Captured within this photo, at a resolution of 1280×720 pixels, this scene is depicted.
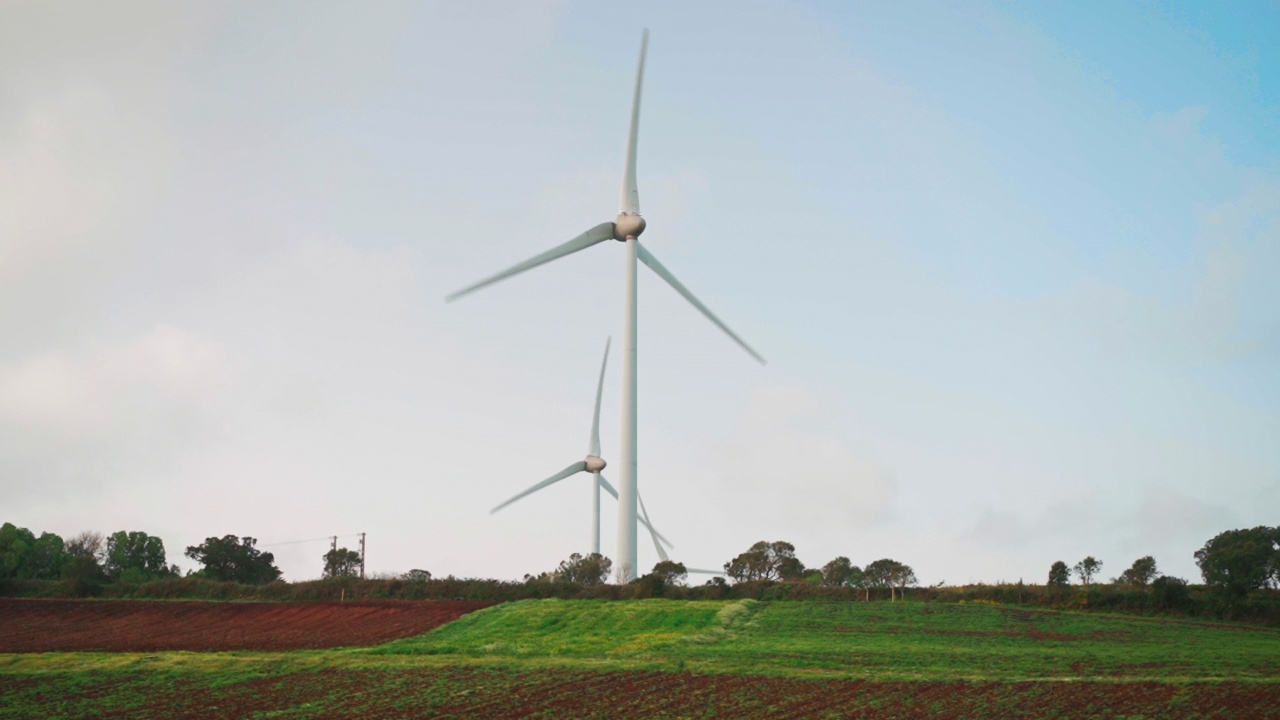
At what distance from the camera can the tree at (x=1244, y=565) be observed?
212 ft

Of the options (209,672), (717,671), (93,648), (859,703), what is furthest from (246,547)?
(859,703)

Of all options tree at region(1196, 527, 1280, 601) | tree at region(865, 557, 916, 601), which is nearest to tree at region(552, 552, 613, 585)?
tree at region(865, 557, 916, 601)

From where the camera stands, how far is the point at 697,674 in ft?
114

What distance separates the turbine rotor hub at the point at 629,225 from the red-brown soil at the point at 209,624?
26.5 meters

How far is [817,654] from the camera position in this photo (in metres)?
41.0

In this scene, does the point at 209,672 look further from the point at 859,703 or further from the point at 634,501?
the point at 634,501

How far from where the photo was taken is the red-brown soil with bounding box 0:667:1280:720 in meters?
26.9

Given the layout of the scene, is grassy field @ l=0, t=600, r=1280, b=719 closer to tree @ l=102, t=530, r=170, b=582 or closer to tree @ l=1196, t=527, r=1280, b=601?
tree @ l=1196, t=527, r=1280, b=601

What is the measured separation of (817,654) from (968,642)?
1144cm

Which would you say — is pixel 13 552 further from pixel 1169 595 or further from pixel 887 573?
pixel 1169 595

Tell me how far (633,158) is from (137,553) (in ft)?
263

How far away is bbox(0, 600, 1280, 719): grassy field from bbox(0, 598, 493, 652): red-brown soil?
5.38 metres

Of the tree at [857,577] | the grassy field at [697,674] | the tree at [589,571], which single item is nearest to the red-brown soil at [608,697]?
the grassy field at [697,674]

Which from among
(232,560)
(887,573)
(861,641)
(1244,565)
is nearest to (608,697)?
(861,641)
